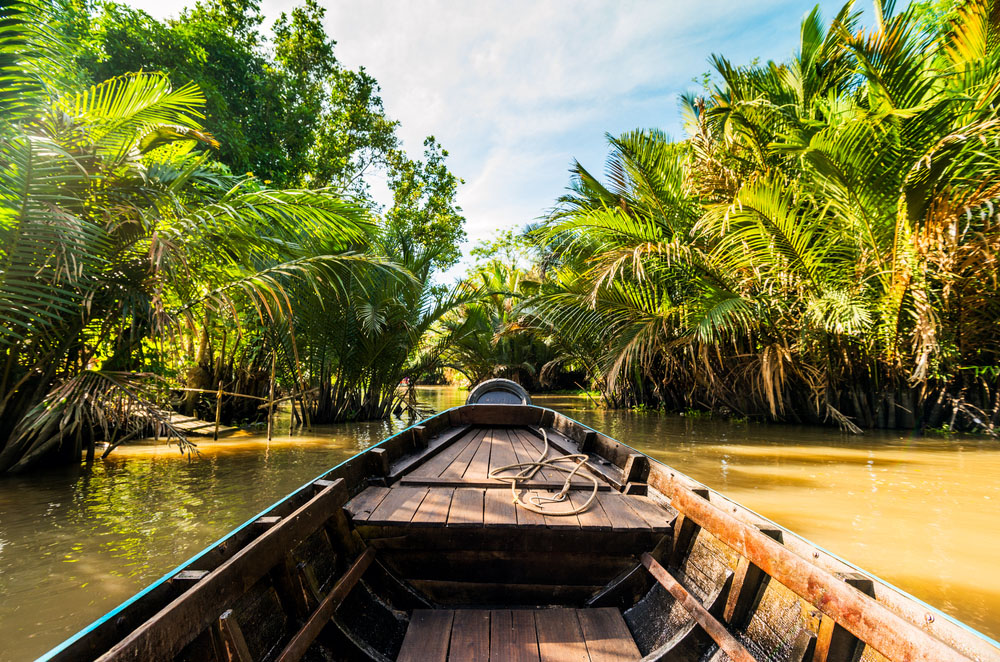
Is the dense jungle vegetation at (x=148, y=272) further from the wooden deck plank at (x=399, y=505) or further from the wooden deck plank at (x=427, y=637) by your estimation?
the wooden deck plank at (x=427, y=637)

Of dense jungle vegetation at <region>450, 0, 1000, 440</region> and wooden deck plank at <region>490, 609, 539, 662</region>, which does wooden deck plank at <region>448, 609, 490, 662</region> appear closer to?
→ wooden deck plank at <region>490, 609, 539, 662</region>

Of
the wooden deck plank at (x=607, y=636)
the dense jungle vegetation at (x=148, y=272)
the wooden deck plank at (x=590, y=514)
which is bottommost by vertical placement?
the wooden deck plank at (x=607, y=636)

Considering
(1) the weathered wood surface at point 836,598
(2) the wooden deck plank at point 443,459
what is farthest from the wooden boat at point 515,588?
(2) the wooden deck plank at point 443,459

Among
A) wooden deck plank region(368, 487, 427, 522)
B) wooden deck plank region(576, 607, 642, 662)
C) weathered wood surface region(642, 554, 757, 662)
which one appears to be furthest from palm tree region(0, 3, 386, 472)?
weathered wood surface region(642, 554, 757, 662)

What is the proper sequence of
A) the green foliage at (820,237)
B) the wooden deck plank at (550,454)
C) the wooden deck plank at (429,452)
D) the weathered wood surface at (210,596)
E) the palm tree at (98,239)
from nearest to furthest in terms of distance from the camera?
the weathered wood surface at (210,596)
the wooden deck plank at (550,454)
the wooden deck plank at (429,452)
the palm tree at (98,239)
the green foliage at (820,237)

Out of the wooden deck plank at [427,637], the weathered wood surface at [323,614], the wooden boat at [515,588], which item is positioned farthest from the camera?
the wooden deck plank at [427,637]

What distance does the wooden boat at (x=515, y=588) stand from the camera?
121cm

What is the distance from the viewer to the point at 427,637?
177 cm

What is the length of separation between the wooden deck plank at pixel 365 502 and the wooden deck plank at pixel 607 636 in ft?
3.34

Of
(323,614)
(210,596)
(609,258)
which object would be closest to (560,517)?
(323,614)

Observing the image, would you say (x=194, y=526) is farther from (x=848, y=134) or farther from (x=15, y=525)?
(x=848, y=134)

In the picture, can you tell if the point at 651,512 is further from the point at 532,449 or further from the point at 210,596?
the point at 210,596

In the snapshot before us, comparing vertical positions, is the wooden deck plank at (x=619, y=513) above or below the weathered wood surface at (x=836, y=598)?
below

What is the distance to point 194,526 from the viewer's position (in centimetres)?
322
